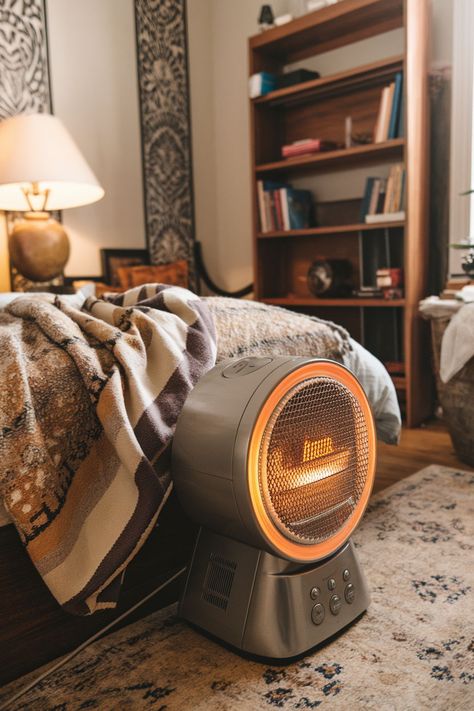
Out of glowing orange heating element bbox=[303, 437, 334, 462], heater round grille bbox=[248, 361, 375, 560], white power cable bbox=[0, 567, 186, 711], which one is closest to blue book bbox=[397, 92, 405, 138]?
heater round grille bbox=[248, 361, 375, 560]

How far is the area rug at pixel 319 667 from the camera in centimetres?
96

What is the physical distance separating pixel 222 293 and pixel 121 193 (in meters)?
0.86

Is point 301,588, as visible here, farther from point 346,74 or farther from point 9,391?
point 346,74

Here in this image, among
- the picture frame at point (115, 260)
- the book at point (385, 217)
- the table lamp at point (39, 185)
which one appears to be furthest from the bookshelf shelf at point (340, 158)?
the table lamp at point (39, 185)

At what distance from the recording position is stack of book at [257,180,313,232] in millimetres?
3254

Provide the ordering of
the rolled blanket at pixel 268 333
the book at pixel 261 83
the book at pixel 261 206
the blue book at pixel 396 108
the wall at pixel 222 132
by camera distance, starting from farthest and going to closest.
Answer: the wall at pixel 222 132 → the book at pixel 261 206 → the book at pixel 261 83 → the blue book at pixel 396 108 → the rolled blanket at pixel 268 333

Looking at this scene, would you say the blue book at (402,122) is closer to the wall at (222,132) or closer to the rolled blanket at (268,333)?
the wall at (222,132)

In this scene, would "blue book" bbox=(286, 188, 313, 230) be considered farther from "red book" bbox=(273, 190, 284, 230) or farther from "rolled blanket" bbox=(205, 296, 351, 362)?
"rolled blanket" bbox=(205, 296, 351, 362)

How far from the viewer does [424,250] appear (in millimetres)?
2863

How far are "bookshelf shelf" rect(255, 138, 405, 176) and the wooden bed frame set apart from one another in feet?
7.20

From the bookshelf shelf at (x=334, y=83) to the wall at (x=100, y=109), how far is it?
735 millimetres

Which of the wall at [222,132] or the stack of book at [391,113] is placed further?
the wall at [222,132]

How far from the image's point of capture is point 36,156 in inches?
101

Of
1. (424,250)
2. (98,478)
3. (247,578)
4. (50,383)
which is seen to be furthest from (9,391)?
(424,250)
